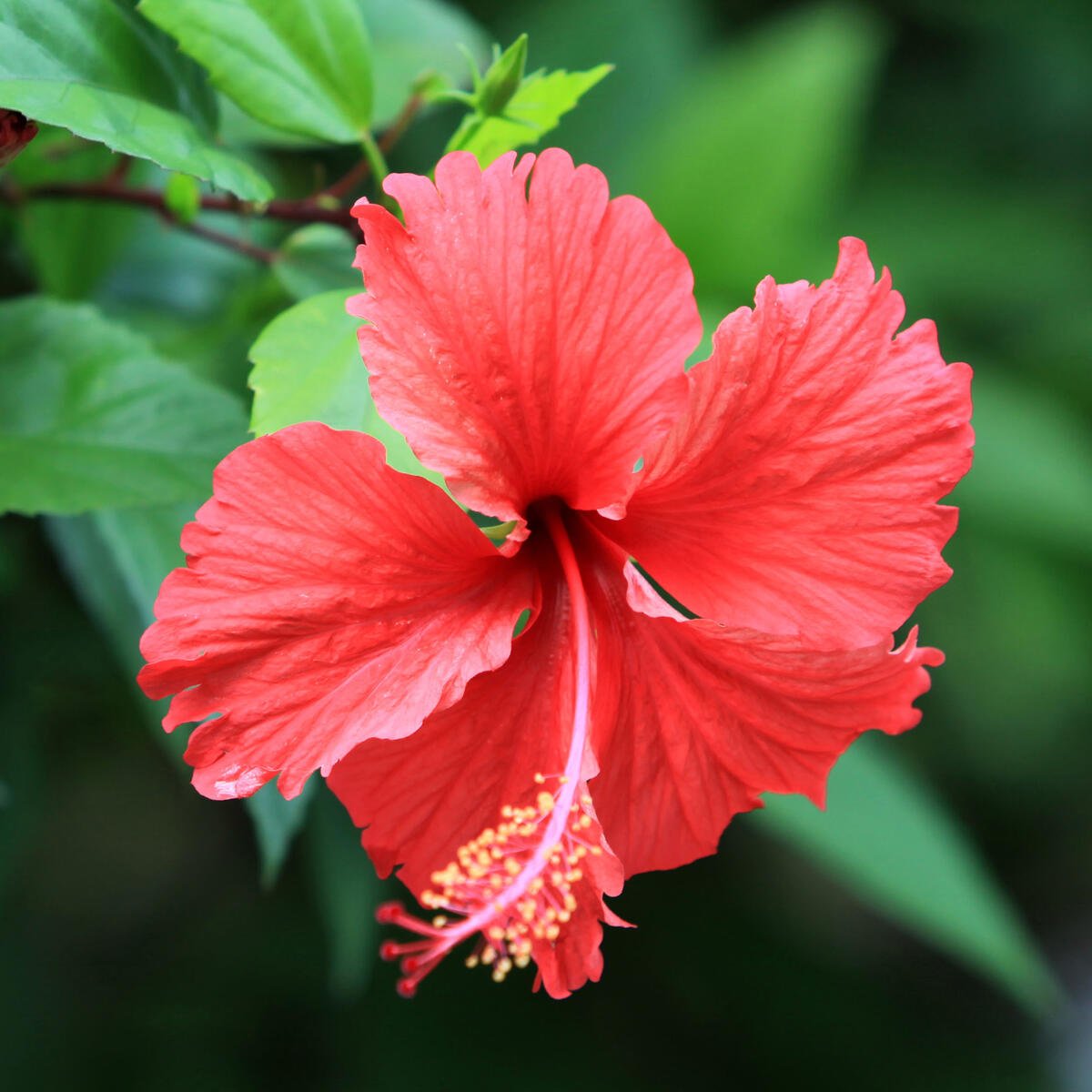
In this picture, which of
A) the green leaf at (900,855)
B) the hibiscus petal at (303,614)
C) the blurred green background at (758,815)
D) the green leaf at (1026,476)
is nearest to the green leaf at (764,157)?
the blurred green background at (758,815)

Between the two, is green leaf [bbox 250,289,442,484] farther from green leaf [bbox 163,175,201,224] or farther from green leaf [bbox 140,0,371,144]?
green leaf [bbox 163,175,201,224]

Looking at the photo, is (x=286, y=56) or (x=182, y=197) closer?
(x=286, y=56)

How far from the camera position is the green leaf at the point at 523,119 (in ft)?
2.72

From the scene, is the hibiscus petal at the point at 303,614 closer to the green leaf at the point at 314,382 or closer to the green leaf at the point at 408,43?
the green leaf at the point at 314,382

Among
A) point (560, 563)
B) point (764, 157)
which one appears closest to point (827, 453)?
point (560, 563)

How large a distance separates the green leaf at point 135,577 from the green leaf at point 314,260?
0.18 meters

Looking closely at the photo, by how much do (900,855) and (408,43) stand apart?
111cm

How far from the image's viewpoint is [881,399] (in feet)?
2.35

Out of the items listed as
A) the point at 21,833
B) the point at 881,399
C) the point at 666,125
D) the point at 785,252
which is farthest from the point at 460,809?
the point at 666,125

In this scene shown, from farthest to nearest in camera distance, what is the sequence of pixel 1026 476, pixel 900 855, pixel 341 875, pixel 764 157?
pixel 1026 476, pixel 764 157, pixel 900 855, pixel 341 875

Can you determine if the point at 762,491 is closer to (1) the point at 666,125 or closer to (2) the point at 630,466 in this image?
(2) the point at 630,466

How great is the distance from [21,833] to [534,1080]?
1.08m

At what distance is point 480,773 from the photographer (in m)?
0.78

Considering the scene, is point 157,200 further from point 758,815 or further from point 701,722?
point 758,815
